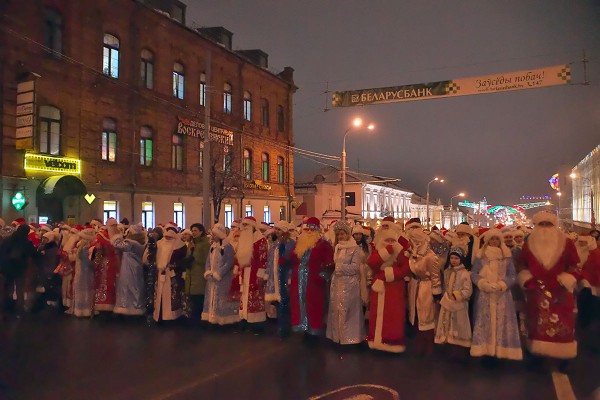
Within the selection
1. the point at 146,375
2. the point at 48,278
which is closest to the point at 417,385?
the point at 146,375

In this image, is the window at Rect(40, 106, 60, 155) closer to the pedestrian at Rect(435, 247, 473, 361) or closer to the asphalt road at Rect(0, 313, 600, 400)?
the asphalt road at Rect(0, 313, 600, 400)

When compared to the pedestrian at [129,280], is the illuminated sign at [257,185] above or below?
above

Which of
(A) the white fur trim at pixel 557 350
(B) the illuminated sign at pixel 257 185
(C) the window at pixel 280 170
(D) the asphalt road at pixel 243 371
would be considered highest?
(C) the window at pixel 280 170

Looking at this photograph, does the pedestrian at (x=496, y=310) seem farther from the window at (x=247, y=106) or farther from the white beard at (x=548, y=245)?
the window at (x=247, y=106)

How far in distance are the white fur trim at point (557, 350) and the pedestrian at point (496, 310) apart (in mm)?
258

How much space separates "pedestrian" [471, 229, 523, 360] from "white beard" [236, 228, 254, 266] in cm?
369

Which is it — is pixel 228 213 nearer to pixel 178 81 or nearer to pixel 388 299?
pixel 178 81

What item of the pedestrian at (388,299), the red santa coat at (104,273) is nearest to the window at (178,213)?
the red santa coat at (104,273)

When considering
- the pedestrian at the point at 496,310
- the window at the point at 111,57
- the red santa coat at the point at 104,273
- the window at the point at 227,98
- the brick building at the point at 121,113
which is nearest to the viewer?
the pedestrian at the point at 496,310

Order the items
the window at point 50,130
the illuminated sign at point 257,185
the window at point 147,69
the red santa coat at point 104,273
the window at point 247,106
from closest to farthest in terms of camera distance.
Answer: the red santa coat at point 104,273, the window at point 50,130, the window at point 147,69, the illuminated sign at point 257,185, the window at point 247,106

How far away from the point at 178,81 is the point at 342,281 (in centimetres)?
2206

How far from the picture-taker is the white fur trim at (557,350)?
20.4 feet

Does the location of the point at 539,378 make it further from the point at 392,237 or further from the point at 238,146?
the point at 238,146

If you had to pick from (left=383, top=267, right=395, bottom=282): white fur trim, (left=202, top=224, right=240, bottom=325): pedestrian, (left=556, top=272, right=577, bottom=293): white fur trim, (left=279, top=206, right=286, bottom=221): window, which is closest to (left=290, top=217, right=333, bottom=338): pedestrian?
(left=383, top=267, right=395, bottom=282): white fur trim
